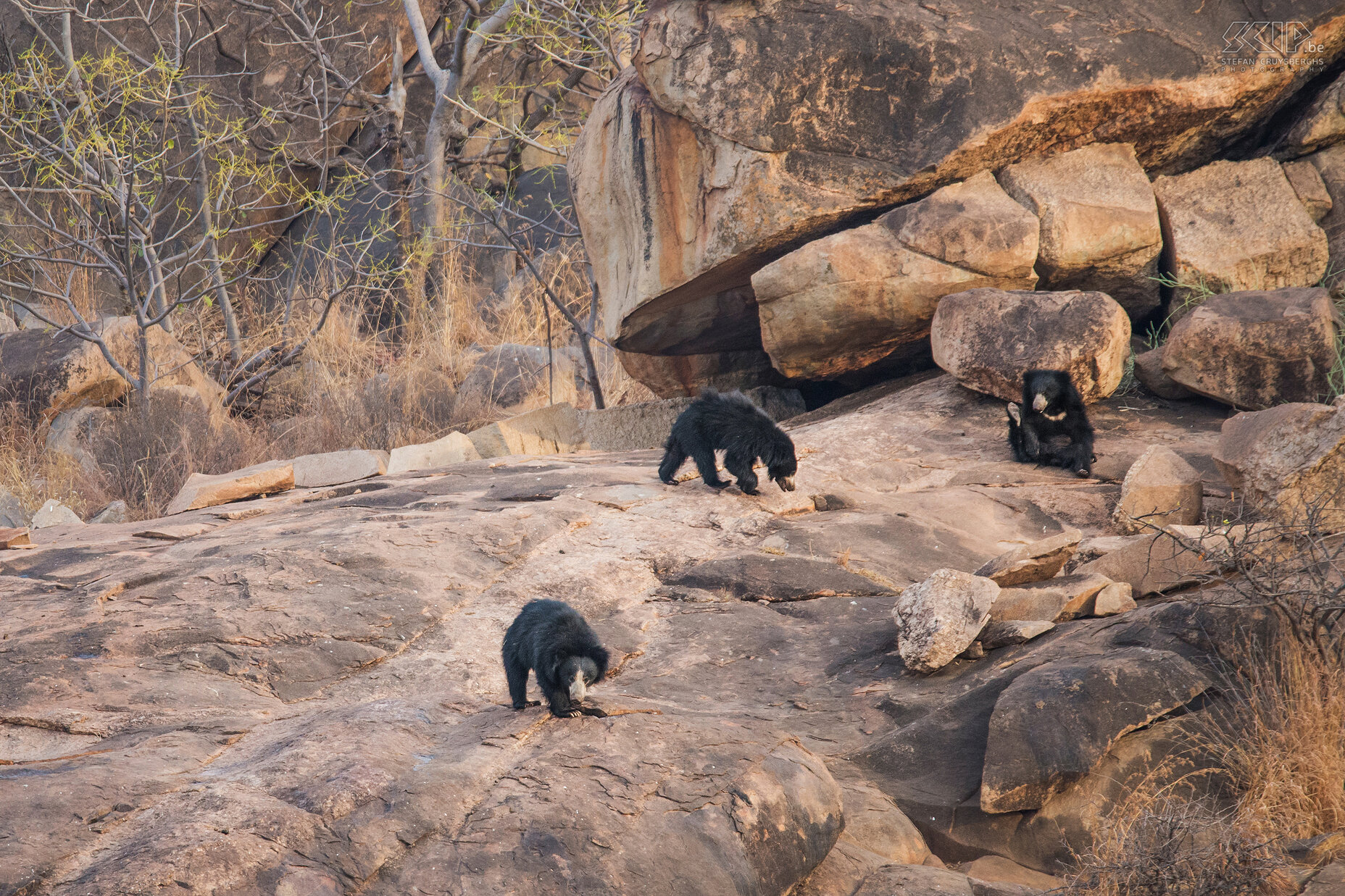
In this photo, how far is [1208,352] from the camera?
696 cm

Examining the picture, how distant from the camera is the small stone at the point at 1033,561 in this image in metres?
4.71

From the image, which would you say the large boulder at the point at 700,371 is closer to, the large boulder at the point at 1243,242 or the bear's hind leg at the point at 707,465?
the large boulder at the point at 1243,242

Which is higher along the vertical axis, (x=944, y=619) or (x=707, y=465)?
(x=707, y=465)

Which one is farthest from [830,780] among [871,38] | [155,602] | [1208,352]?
[871,38]

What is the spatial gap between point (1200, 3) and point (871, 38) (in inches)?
98.8

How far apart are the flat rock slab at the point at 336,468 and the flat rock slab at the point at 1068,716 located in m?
5.38

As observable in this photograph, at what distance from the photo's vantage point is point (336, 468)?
8.05 meters

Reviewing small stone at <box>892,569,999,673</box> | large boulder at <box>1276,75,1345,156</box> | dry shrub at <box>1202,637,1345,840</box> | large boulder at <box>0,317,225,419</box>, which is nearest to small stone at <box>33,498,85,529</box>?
large boulder at <box>0,317,225,419</box>

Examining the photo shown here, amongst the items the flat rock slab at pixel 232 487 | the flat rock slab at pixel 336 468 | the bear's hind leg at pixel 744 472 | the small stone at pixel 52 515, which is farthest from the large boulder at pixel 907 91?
the small stone at pixel 52 515

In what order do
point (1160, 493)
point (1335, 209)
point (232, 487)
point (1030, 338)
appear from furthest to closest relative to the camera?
point (1335, 209) → point (1030, 338) → point (232, 487) → point (1160, 493)

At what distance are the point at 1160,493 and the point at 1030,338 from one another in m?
1.99

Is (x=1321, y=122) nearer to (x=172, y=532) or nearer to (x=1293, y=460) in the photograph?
(x=1293, y=460)

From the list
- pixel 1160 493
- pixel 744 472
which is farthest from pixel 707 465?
pixel 1160 493

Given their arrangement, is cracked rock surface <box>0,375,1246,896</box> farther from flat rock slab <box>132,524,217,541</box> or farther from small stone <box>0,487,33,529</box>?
small stone <box>0,487,33,529</box>
